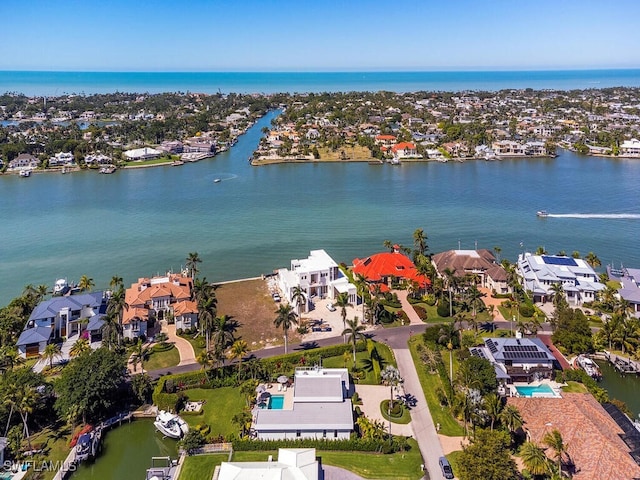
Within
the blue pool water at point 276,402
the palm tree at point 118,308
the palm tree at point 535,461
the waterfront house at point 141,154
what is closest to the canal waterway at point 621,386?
the palm tree at point 535,461

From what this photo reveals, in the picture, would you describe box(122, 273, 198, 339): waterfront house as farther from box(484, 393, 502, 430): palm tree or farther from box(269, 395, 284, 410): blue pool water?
box(484, 393, 502, 430): palm tree

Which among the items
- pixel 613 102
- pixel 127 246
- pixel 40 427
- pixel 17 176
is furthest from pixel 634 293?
pixel 613 102

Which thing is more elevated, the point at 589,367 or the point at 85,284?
the point at 85,284

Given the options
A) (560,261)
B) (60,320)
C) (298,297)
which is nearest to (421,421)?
(298,297)

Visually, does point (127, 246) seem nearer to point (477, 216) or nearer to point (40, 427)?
point (40, 427)

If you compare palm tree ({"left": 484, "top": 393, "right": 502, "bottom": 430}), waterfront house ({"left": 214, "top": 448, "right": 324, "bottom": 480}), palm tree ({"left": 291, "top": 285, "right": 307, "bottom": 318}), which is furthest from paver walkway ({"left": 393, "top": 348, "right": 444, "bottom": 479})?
palm tree ({"left": 291, "top": 285, "right": 307, "bottom": 318})

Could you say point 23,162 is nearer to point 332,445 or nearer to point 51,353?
point 51,353

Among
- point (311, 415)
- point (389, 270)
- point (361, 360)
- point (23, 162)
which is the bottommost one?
point (361, 360)

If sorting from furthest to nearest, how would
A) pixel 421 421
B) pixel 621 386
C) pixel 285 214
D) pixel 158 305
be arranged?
pixel 285 214 < pixel 158 305 < pixel 621 386 < pixel 421 421
